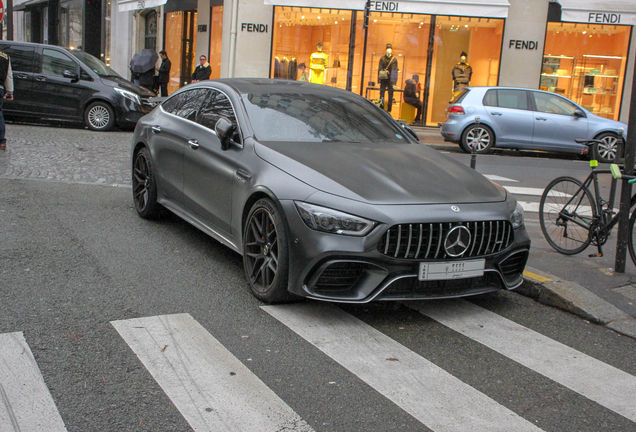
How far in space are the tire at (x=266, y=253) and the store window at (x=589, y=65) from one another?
19.1 meters

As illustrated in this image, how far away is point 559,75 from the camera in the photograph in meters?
22.2

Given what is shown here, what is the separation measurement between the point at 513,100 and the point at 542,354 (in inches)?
511

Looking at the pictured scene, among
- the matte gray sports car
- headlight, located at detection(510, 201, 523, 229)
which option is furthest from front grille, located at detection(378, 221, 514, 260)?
headlight, located at detection(510, 201, 523, 229)

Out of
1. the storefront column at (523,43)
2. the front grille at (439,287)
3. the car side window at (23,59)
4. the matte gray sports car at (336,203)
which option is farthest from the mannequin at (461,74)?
the front grille at (439,287)

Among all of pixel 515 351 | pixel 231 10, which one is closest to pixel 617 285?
pixel 515 351

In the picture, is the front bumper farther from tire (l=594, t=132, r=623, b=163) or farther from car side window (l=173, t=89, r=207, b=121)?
tire (l=594, t=132, r=623, b=163)

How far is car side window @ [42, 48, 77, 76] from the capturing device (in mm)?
15758

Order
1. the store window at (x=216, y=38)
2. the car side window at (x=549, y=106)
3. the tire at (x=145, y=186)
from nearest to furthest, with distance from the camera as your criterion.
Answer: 1. the tire at (x=145, y=186)
2. the car side window at (x=549, y=106)
3. the store window at (x=216, y=38)

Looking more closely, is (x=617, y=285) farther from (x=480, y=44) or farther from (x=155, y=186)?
(x=480, y=44)

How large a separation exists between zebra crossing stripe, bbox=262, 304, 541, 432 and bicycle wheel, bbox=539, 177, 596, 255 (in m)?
2.82

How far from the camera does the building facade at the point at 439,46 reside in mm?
21531

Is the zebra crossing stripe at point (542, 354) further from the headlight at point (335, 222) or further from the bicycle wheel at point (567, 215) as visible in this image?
the bicycle wheel at point (567, 215)

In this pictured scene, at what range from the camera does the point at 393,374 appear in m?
3.80

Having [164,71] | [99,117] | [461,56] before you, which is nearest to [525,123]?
[461,56]
